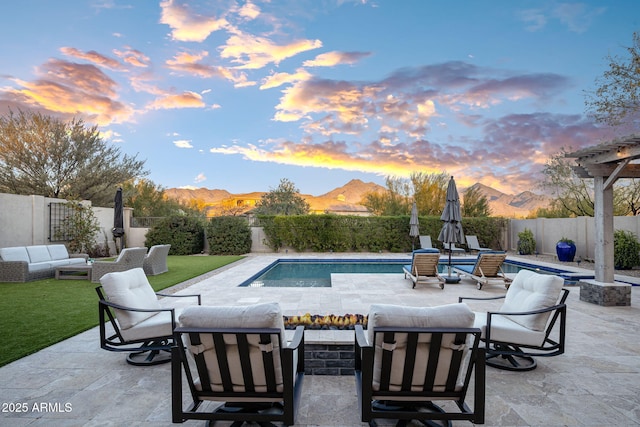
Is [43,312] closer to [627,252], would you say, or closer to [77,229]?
[77,229]

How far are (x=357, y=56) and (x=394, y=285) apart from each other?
8641 millimetres

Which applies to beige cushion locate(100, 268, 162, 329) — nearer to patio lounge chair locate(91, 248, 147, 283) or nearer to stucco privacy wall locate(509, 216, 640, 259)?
patio lounge chair locate(91, 248, 147, 283)

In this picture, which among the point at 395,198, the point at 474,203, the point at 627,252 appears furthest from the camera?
the point at 395,198

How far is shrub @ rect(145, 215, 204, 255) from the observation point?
15.8 meters

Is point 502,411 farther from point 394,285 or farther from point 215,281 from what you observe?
point 215,281

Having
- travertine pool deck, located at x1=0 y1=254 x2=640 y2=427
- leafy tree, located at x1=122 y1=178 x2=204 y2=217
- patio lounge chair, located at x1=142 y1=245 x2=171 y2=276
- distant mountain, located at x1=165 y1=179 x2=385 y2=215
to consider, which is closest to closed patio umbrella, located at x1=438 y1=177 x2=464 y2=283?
travertine pool deck, located at x1=0 y1=254 x2=640 y2=427

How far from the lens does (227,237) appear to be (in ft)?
53.4

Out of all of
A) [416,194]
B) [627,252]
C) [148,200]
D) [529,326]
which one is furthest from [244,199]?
[529,326]

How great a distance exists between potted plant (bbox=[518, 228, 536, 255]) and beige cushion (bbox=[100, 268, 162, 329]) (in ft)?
50.7

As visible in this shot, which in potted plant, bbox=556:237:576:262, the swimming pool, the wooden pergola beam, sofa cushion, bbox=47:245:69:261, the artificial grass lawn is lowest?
the swimming pool

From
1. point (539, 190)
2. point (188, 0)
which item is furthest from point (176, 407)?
point (539, 190)

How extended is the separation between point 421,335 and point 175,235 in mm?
15796

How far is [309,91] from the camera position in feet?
44.6

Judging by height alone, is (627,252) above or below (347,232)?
below
